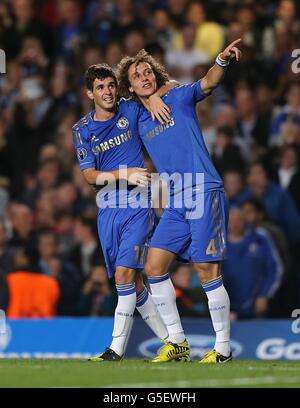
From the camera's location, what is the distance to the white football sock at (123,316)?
11375 millimetres

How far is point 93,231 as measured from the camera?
16953 mm

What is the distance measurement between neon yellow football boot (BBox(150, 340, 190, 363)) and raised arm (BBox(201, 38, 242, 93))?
2247 millimetres

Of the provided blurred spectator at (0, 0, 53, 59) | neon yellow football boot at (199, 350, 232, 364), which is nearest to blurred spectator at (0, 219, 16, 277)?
blurred spectator at (0, 0, 53, 59)

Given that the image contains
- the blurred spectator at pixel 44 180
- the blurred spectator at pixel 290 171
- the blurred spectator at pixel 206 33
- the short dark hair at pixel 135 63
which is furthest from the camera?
the blurred spectator at pixel 206 33

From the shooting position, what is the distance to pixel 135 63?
11.5m

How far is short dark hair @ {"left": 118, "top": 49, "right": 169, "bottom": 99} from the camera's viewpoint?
1148 centimetres

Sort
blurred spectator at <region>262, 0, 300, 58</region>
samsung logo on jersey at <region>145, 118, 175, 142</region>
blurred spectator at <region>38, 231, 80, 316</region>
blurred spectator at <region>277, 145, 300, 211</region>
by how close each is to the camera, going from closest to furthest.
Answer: samsung logo on jersey at <region>145, 118, 175, 142</region>
blurred spectator at <region>38, 231, 80, 316</region>
blurred spectator at <region>277, 145, 300, 211</region>
blurred spectator at <region>262, 0, 300, 58</region>

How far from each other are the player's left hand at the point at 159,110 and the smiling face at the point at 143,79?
124mm

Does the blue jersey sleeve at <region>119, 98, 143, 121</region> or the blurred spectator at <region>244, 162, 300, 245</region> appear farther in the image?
the blurred spectator at <region>244, 162, 300, 245</region>

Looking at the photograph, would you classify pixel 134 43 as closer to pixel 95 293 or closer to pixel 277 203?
pixel 277 203

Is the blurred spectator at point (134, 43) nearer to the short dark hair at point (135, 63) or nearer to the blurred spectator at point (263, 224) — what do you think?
the blurred spectator at point (263, 224)

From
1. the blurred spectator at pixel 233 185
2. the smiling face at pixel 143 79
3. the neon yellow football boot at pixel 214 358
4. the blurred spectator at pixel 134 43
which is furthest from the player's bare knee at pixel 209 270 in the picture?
the blurred spectator at pixel 134 43

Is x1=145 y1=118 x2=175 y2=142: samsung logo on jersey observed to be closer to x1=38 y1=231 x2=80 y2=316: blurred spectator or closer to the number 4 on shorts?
the number 4 on shorts

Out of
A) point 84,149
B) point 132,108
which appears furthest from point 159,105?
point 84,149
